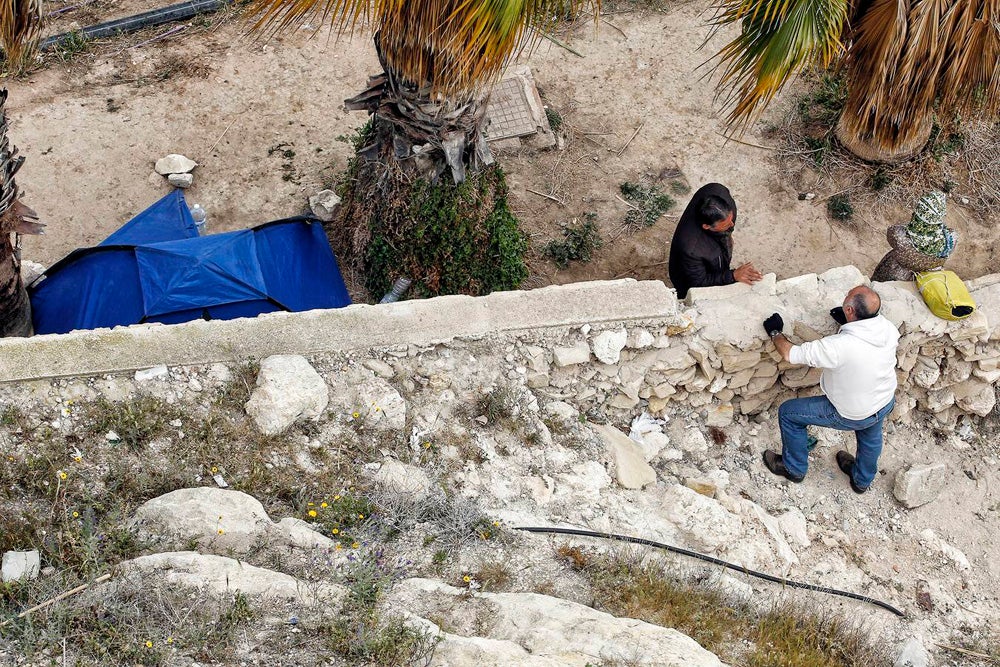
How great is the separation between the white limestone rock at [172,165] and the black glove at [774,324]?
5.27m

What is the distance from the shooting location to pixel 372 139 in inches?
249

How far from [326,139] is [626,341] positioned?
410cm

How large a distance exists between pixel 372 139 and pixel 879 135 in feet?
12.2

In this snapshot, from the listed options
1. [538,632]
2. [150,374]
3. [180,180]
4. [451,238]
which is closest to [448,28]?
[451,238]

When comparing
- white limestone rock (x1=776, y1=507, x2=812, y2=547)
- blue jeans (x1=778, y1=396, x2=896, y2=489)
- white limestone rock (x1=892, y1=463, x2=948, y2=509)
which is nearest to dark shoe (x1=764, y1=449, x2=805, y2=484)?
blue jeans (x1=778, y1=396, x2=896, y2=489)

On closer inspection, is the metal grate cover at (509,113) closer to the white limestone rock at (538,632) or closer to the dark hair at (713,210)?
the dark hair at (713,210)

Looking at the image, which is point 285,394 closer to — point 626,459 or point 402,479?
point 402,479

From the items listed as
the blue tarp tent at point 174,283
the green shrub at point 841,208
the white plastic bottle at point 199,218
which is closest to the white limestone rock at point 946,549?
the green shrub at point 841,208

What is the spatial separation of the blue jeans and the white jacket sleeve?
0.41 m

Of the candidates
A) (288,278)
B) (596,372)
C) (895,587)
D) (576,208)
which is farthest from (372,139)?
(895,587)

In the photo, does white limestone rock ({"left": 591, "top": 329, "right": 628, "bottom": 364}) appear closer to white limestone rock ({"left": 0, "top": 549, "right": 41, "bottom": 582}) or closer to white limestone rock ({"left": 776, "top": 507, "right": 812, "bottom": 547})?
white limestone rock ({"left": 776, "top": 507, "right": 812, "bottom": 547})

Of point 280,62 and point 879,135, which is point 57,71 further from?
point 879,135

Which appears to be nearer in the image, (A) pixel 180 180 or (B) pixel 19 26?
(B) pixel 19 26

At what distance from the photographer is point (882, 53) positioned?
5090 mm
